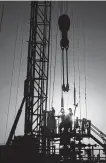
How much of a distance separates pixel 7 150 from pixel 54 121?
510 cm

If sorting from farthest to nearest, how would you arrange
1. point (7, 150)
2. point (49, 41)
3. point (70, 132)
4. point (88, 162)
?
point (49, 41) → point (70, 132) → point (88, 162) → point (7, 150)

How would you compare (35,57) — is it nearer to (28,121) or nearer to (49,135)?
(28,121)

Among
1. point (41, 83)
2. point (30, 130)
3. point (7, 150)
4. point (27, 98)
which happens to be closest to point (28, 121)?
point (30, 130)

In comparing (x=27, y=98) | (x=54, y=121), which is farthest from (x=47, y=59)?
(x=54, y=121)

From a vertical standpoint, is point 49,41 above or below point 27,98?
above

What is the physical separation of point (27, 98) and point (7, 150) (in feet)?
18.0

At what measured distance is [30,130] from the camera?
16.4 m

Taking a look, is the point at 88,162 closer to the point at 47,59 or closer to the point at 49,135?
the point at 49,135

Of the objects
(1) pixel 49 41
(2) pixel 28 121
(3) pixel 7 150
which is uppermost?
(1) pixel 49 41

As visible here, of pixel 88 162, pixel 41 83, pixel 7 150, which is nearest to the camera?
pixel 7 150

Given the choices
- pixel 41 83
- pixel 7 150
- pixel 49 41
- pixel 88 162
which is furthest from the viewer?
pixel 49 41

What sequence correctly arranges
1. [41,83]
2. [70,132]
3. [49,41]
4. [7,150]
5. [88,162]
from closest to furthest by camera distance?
[7,150] < [88,162] < [70,132] < [41,83] < [49,41]

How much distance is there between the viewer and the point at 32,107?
16703 millimetres

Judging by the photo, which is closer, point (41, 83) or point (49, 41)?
point (41, 83)
